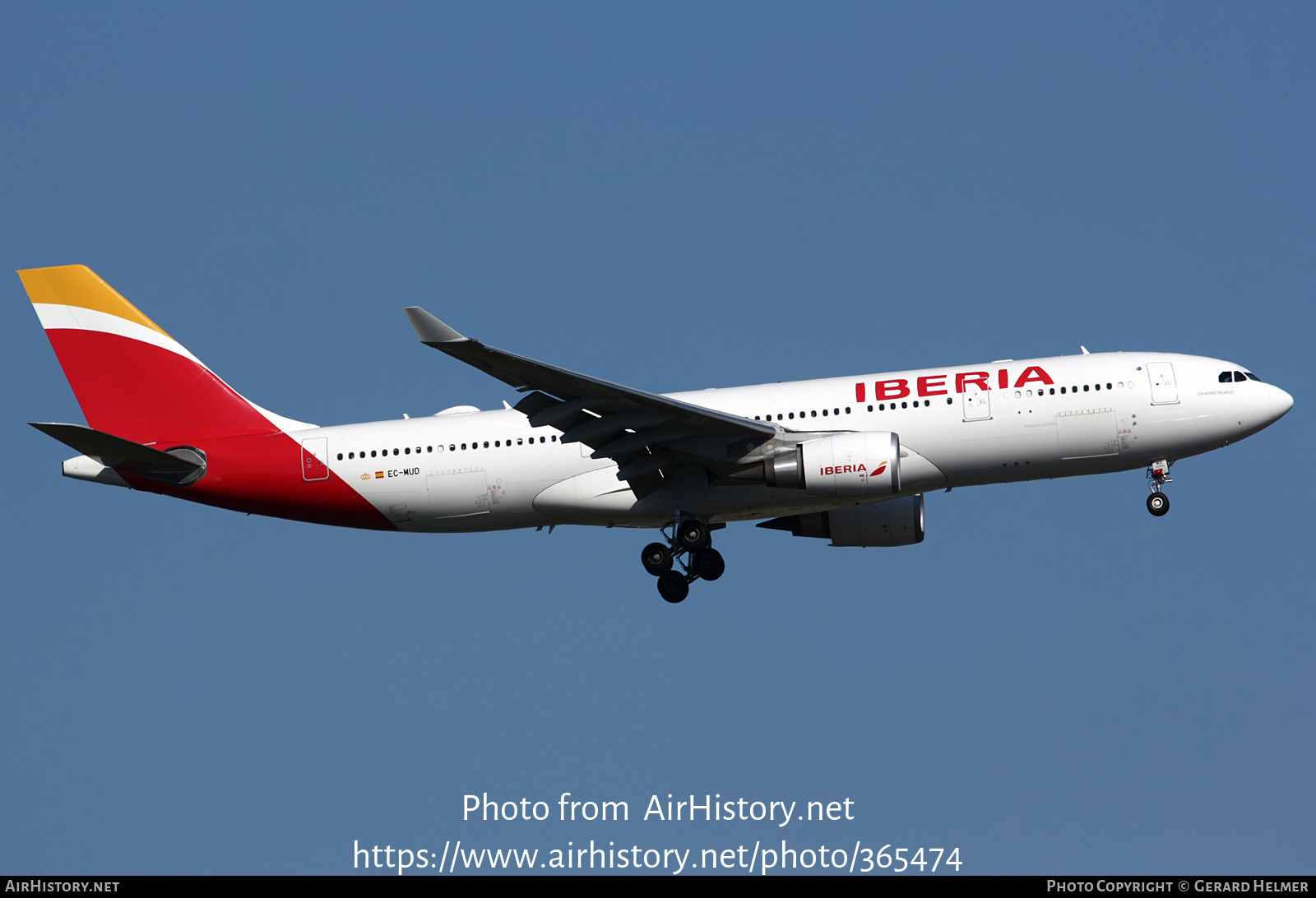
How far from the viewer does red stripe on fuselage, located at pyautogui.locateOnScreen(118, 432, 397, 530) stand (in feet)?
107

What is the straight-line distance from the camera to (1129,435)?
1203 inches

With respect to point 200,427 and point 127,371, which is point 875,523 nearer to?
point 200,427

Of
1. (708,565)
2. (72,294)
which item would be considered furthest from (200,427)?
(708,565)

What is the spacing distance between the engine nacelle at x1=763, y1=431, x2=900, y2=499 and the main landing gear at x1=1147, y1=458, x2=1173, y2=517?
5.81 meters

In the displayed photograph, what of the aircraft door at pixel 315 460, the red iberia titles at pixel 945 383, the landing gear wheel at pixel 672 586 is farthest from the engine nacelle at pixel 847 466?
the aircraft door at pixel 315 460

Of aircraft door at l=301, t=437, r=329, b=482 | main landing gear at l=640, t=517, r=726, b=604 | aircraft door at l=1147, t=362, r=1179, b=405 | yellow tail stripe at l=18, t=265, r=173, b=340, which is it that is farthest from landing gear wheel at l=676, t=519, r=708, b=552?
yellow tail stripe at l=18, t=265, r=173, b=340

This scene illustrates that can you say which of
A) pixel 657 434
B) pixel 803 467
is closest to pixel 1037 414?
pixel 803 467

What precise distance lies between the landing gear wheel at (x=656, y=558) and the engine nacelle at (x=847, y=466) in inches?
155

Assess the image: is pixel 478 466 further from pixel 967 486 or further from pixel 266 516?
pixel 967 486

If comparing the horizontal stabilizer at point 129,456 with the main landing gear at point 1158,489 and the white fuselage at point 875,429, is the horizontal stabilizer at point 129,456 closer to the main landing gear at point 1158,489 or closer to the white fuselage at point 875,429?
the white fuselage at point 875,429

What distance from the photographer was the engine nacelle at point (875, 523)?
1330 inches
